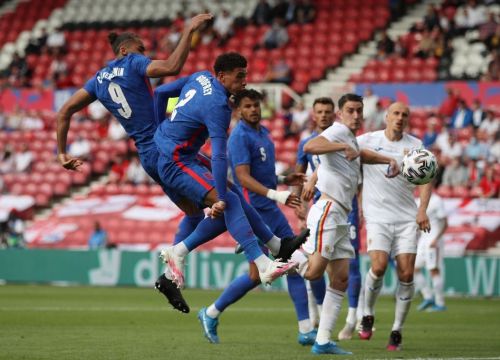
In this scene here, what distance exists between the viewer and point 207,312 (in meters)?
12.1

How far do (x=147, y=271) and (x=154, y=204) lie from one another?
2.80 m

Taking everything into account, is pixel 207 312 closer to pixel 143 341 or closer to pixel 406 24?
pixel 143 341

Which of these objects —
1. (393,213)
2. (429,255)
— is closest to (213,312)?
(393,213)

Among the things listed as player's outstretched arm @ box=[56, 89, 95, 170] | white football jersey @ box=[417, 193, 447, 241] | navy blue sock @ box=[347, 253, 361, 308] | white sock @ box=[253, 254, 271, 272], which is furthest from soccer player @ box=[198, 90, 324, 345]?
white football jersey @ box=[417, 193, 447, 241]

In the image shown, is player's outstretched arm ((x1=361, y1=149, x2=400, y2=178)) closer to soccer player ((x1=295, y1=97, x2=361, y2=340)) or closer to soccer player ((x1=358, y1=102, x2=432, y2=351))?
soccer player ((x1=358, y1=102, x2=432, y2=351))

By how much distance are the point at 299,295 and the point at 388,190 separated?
1569mm

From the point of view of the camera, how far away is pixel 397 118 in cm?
1248

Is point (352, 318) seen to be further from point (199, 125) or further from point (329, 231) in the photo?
point (199, 125)

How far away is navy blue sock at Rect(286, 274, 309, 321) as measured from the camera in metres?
12.1

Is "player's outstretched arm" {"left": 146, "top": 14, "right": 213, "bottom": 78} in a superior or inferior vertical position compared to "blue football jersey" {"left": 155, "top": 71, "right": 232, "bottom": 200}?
superior

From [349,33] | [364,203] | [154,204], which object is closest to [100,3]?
[349,33]

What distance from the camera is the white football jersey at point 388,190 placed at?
41.1 ft

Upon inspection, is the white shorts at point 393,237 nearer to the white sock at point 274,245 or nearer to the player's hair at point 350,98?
the player's hair at point 350,98

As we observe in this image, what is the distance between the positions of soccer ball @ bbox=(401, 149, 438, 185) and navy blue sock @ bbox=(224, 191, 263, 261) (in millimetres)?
1883
